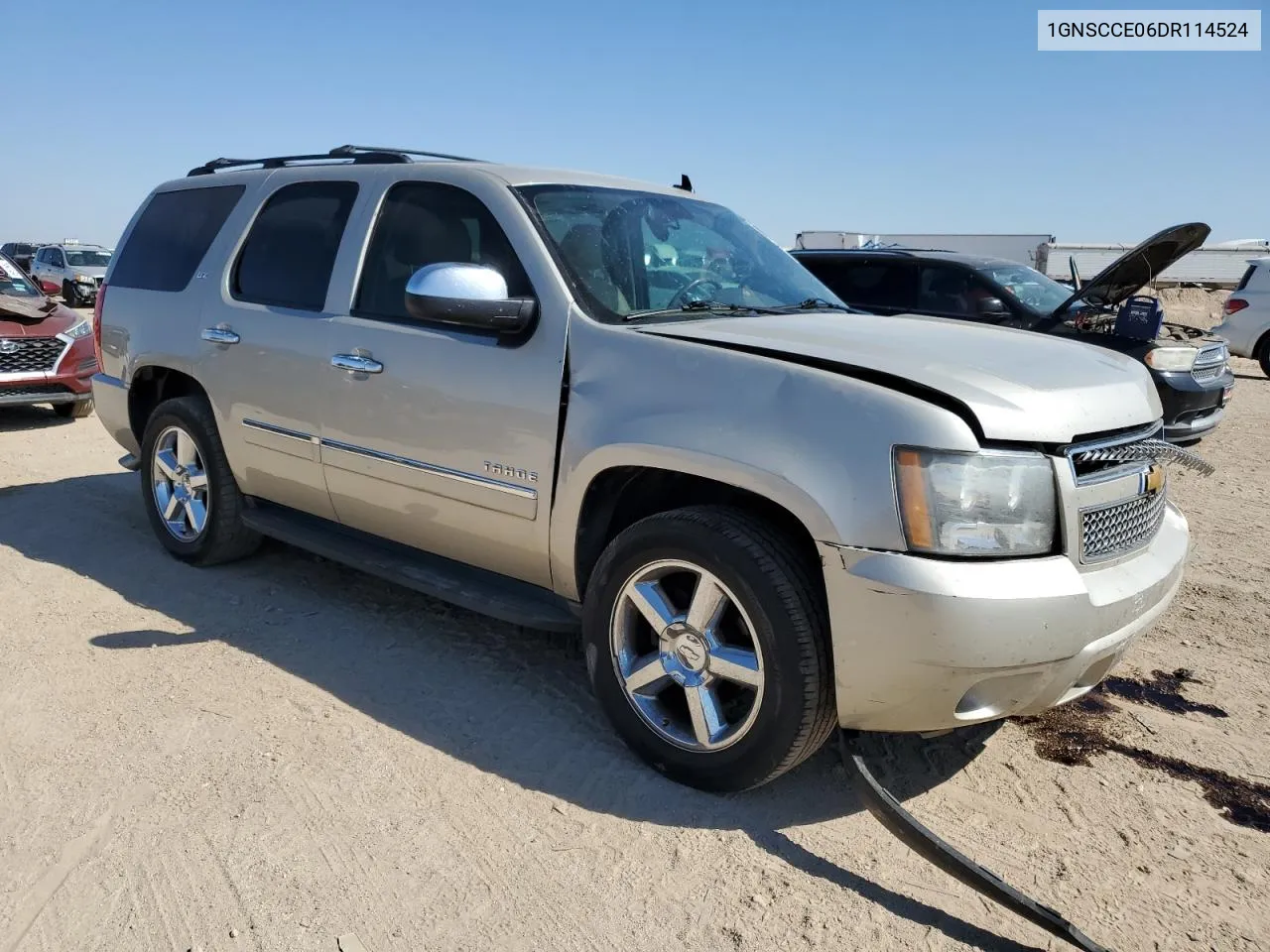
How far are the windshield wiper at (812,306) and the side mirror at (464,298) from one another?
100 centimetres

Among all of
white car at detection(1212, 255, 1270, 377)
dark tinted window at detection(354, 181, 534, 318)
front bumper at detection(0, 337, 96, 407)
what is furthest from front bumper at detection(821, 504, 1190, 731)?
white car at detection(1212, 255, 1270, 377)

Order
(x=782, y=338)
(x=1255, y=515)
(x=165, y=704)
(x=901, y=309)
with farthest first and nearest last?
(x=901, y=309) < (x=1255, y=515) < (x=165, y=704) < (x=782, y=338)

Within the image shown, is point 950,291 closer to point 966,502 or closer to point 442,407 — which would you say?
point 442,407

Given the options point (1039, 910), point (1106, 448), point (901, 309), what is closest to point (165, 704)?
point (1039, 910)

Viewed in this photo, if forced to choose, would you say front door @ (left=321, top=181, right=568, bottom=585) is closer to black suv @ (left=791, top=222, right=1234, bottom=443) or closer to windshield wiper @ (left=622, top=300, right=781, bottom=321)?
windshield wiper @ (left=622, top=300, right=781, bottom=321)

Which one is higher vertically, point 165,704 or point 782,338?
point 782,338

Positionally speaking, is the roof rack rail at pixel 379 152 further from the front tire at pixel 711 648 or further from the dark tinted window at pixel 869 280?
the dark tinted window at pixel 869 280

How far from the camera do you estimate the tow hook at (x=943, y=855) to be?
2334 mm

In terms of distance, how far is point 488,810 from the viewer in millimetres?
2922

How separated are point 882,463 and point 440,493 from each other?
1.75 meters

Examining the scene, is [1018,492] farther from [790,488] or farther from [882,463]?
[790,488]

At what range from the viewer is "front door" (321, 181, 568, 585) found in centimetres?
337

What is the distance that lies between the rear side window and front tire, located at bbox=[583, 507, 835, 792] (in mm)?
3074

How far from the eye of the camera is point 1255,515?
6.31 metres
